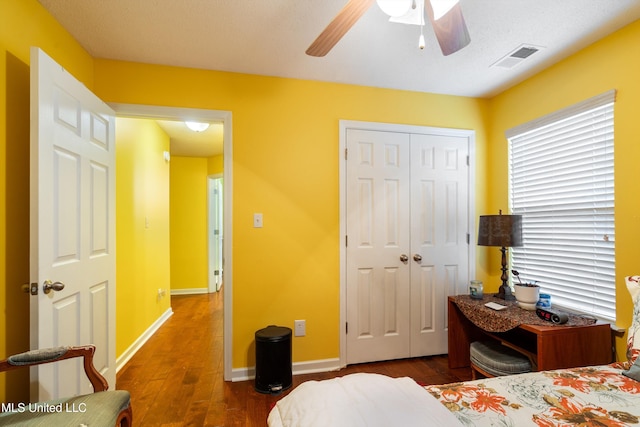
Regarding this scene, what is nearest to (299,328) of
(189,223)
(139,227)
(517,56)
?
(139,227)

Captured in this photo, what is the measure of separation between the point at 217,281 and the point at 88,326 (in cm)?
365

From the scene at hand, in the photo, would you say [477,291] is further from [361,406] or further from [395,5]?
[395,5]

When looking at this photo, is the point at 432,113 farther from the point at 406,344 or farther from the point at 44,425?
the point at 44,425

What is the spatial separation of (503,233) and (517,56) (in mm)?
1267

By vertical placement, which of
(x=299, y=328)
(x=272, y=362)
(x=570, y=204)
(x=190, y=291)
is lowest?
(x=190, y=291)

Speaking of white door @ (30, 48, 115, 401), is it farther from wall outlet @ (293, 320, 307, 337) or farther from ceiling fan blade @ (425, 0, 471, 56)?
ceiling fan blade @ (425, 0, 471, 56)

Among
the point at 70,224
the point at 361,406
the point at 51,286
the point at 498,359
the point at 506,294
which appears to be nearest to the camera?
the point at 361,406

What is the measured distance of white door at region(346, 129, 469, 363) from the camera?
2.55 metres

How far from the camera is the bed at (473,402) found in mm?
938

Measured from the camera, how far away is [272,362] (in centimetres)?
212

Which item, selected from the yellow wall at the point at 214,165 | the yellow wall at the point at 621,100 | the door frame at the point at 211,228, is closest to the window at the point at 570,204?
the yellow wall at the point at 621,100

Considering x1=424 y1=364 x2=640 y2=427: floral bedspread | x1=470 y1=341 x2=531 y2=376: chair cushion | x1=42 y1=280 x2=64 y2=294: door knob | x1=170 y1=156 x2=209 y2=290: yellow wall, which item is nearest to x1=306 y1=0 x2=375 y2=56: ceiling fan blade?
x1=424 y1=364 x2=640 y2=427: floral bedspread

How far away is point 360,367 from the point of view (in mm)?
2518

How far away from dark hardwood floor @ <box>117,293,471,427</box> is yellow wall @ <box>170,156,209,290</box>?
5.98 ft
